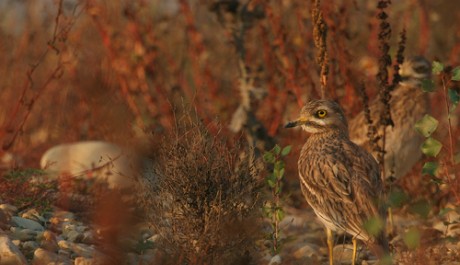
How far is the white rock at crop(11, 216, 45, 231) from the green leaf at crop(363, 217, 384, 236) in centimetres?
207

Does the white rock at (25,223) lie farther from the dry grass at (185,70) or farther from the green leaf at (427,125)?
the green leaf at (427,125)

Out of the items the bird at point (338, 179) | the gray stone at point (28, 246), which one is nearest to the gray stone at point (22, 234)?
the gray stone at point (28, 246)

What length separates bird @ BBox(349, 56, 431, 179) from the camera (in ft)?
24.4

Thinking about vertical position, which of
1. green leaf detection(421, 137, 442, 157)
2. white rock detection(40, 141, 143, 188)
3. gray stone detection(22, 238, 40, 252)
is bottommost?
gray stone detection(22, 238, 40, 252)

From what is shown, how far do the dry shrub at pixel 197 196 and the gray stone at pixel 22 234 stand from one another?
77cm

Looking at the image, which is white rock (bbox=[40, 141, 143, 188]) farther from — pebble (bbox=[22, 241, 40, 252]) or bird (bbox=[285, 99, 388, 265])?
pebble (bbox=[22, 241, 40, 252])

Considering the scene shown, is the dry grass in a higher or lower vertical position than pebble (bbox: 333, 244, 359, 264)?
higher

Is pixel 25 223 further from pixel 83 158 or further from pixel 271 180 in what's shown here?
pixel 83 158

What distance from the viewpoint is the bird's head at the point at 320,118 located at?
6.21 meters

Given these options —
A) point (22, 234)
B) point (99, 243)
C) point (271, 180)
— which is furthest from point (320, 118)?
point (22, 234)

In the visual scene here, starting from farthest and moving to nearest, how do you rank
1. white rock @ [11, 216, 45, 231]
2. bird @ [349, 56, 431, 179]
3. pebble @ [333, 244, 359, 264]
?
bird @ [349, 56, 431, 179] → pebble @ [333, 244, 359, 264] → white rock @ [11, 216, 45, 231]

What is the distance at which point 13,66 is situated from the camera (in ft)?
32.6

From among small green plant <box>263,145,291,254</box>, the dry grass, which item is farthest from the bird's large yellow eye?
small green plant <box>263,145,291,254</box>

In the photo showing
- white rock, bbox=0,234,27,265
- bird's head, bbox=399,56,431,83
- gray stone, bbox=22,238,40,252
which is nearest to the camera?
white rock, bbox=0,234,27,265
